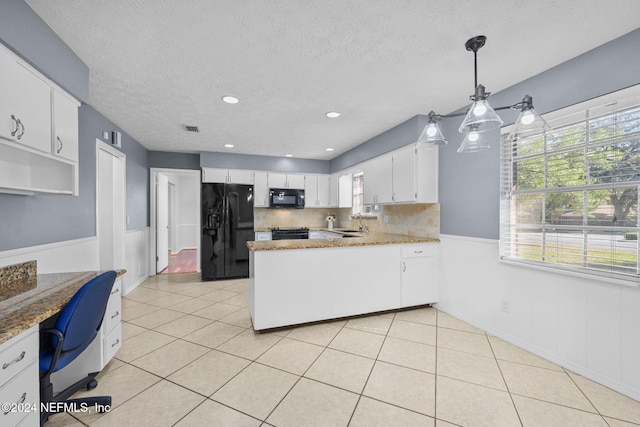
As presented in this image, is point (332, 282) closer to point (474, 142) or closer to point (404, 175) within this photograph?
point (404, 175)

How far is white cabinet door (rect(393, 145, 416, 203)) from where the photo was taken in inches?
132

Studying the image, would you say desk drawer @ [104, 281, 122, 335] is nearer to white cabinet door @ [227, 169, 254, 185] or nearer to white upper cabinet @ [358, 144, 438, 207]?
white upper cabinet @ [358, 144, 438, 207]

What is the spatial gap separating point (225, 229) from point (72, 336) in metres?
3.54

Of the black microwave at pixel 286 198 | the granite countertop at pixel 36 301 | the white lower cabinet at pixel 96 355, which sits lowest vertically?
the white lower cabinet at pixel 96 355

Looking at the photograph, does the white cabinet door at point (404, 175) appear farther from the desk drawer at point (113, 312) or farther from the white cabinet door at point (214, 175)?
the white cabinet door at point (214, 175)

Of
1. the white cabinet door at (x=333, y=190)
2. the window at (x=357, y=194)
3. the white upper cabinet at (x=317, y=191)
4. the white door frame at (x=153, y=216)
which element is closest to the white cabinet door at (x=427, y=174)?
the window at (x=357, y=194)

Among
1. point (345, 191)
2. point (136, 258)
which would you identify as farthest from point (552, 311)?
point (136, 258)

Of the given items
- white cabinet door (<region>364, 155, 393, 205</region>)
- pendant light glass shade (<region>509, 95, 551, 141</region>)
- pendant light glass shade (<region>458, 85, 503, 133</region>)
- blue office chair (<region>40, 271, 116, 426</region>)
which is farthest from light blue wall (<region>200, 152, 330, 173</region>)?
pendant light glass shade (<region>509, 95, 551, 141</region>)

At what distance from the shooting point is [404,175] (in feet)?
11.5

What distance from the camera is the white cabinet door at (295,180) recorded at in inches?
223

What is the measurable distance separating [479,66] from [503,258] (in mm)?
1790

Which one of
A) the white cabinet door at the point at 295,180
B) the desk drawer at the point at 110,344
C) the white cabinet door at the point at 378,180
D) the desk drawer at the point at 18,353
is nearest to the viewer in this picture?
the desk drawer at the point at 18,353

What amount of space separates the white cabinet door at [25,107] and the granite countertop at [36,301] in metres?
0.88

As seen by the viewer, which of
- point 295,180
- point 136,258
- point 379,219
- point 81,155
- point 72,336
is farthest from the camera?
point 295,180
